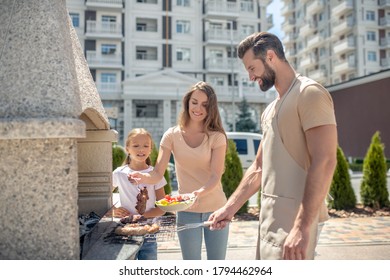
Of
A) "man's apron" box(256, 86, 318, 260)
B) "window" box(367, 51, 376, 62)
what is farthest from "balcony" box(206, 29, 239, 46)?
"man's apron" box(256, 86, 318, 260)

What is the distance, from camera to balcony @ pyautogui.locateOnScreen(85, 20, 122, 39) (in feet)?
66.7

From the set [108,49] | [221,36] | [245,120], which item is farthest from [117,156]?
[221,36]

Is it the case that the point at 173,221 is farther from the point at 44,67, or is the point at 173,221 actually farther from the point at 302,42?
the point at 302,42

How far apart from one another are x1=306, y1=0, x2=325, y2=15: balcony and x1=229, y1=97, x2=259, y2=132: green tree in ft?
44.3

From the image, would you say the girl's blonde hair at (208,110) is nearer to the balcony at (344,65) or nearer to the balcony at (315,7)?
the balcony at (344,65)

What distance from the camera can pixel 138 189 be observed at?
225 centimetres

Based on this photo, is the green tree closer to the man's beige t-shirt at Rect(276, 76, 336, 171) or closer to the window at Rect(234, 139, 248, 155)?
the window at Rect(234, 139, 248, 155)

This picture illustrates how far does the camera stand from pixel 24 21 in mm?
1247

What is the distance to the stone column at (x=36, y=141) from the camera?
118 cm

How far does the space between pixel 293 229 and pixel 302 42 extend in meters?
34.4

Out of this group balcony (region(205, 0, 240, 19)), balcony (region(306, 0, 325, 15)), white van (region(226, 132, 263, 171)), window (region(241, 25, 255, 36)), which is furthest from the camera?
balcony (region(306, 0, 325, 15))

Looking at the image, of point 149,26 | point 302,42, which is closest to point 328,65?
point 302,42

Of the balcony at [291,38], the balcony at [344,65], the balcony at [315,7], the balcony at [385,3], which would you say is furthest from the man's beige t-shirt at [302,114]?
the balcony at [291,38]

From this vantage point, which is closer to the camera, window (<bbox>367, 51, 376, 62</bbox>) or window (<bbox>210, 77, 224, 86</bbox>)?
window (<bbox>210, 77, 224, 86</bbox>)
